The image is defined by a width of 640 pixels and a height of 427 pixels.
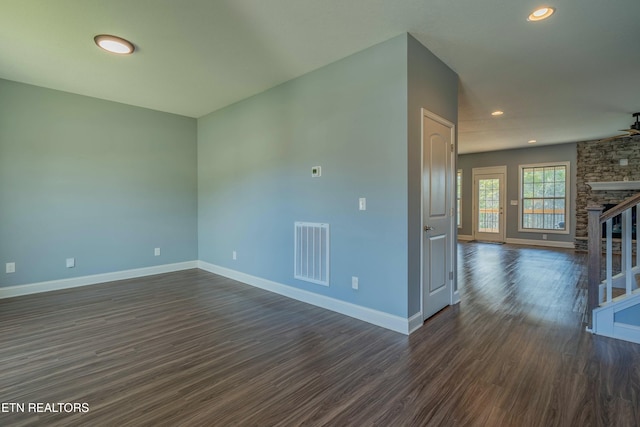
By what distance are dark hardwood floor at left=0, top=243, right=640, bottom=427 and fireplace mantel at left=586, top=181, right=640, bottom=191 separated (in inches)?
195

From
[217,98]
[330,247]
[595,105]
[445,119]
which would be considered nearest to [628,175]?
[595,105]

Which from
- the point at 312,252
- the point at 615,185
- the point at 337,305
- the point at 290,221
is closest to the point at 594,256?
the point at 337,305

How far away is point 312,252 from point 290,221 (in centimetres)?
55

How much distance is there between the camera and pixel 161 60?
3314 mm

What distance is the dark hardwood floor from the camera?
178 cm

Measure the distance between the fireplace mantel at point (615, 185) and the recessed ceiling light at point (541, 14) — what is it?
6.50m

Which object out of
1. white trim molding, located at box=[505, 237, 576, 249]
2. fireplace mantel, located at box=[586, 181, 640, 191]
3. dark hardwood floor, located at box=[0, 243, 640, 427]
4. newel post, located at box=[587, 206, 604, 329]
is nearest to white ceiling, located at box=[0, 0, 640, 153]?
newel post, located at box=[587, 206, 604, 329]

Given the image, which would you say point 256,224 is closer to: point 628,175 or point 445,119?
point 445,119

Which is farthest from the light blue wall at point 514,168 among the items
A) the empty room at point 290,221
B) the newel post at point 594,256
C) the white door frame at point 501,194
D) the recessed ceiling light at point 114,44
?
the recessed ceiling light at point 114,44

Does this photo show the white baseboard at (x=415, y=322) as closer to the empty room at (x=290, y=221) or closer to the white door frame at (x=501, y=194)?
the empty room at (x=290, y=221)

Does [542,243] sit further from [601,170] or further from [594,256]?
[594,256]

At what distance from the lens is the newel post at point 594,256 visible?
9.16 feet

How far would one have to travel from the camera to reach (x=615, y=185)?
22.6 ft

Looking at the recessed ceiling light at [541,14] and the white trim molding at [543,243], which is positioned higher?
the recessed ceiling light at [541,14]
